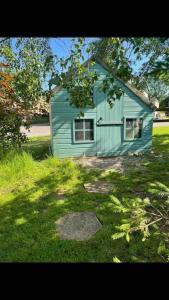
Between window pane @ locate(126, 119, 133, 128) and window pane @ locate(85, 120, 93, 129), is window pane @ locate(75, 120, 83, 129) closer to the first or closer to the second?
window pane @ locate(85, 120, 93, 129)

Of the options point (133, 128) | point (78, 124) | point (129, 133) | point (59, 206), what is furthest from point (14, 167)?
point (133, 128)

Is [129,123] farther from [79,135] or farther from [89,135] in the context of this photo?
[79,135]

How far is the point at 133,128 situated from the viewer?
36.3 ft

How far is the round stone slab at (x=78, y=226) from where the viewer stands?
4.34 m

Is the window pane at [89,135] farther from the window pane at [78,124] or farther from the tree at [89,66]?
the tree at [89,66]

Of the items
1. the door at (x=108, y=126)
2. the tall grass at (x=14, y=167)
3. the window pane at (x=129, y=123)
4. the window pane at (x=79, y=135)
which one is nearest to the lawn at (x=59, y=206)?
the tall grass at (x=14, y=167)

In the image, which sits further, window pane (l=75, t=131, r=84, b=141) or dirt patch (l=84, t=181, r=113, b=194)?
window pane (l=75, t=131, r=84, b=141)

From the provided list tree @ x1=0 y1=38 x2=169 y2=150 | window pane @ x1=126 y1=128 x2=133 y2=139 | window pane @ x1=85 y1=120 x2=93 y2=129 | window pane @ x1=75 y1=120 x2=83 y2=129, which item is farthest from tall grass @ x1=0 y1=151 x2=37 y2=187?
window pane @ x1=126 y1=128 x2=133 y2=139

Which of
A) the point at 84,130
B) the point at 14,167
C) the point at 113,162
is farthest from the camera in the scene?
the point at 84,130

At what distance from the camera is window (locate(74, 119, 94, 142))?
10438 millimetres

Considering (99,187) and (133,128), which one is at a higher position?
(133,128)

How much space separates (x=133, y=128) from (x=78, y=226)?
290 inches
